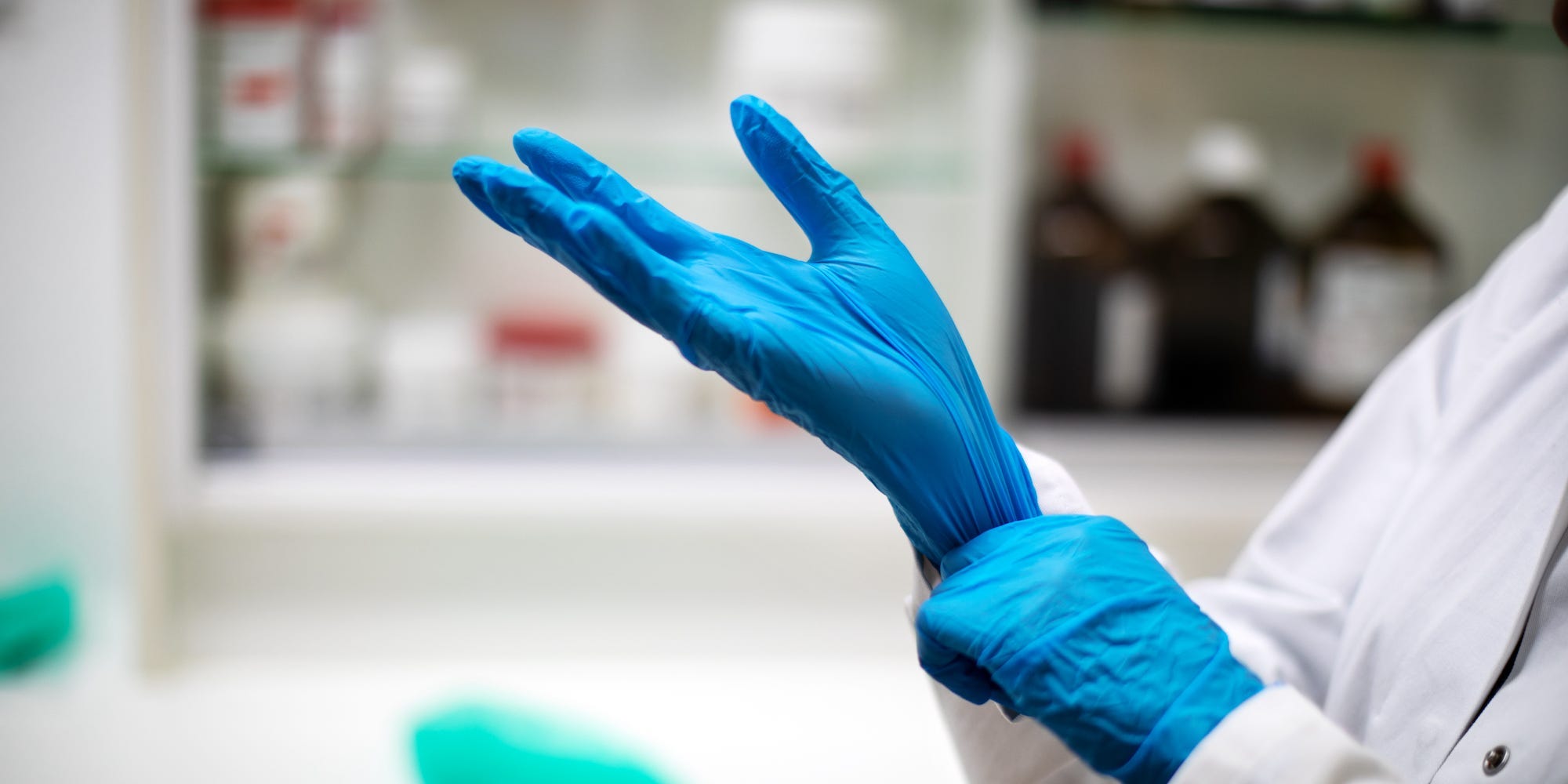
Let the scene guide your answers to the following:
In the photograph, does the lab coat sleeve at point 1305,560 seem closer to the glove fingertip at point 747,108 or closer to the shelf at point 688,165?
the glove fingertip at point 747,108

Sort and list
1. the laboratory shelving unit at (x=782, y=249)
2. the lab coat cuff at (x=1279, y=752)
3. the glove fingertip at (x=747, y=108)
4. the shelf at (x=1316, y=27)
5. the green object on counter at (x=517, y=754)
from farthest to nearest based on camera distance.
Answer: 1. the shelf at (x=1316, y=27)
2. the laboratory shelving unit at (x=782, y=249)
3. the green object on counter at (x=517, y=754)
4. the glove fingertip at (x=747, y=108)
5. the lab coat cuff at (x=1279, y=752)

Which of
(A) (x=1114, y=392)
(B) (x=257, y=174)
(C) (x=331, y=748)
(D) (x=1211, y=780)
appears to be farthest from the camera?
(A) (x=1114, y=392)

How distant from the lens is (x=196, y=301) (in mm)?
958

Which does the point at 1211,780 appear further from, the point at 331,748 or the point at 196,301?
the point at 196,301

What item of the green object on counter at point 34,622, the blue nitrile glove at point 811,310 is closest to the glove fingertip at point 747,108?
the blue nitrile glove at point 811,310

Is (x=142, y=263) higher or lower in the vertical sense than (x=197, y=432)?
higher

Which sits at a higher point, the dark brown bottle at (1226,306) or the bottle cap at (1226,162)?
the bottle cap at (1226,162)

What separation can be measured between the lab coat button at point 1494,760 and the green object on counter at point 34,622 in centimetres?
115

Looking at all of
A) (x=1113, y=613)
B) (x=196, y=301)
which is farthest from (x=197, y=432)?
(x=1113, y=613)

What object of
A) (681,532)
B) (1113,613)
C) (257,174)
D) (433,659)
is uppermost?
(257,174)

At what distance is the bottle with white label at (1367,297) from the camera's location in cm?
113

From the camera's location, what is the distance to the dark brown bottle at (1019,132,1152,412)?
114cm

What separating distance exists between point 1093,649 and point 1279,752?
77mm

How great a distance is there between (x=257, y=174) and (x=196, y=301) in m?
0.17
